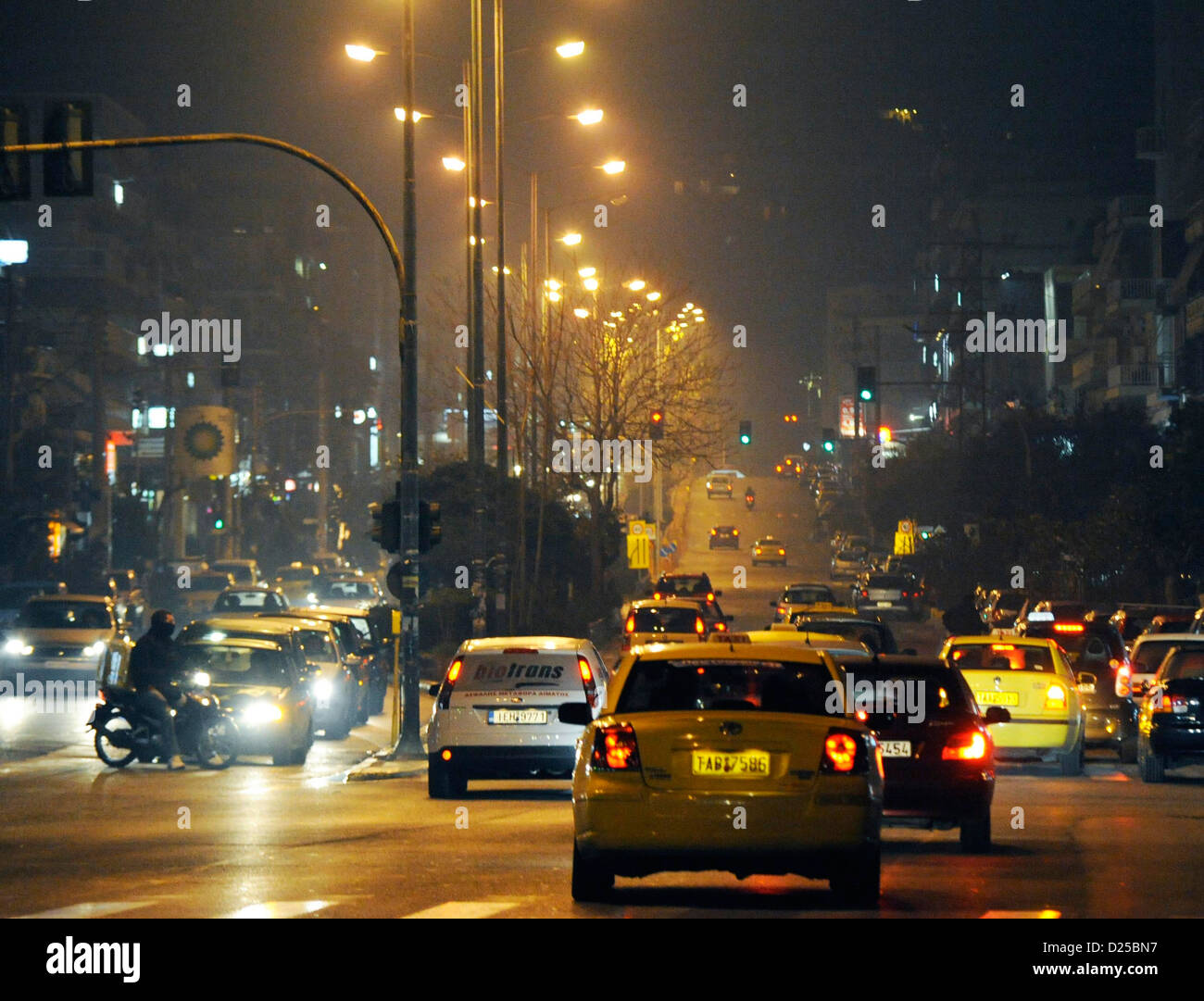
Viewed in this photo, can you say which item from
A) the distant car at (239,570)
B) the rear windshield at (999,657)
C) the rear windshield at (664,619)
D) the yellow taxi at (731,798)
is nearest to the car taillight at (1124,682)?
the rear windshield at (999,657)

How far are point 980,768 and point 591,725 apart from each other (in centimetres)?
428

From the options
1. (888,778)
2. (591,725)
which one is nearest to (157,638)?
(888,778)

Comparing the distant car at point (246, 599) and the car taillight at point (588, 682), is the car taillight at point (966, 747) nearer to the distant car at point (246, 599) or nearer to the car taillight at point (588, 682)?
the car taillight at point (588, 682)

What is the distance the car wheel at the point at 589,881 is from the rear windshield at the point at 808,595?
127ft

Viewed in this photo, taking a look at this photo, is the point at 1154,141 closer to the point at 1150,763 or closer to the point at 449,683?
the point at 1150,763

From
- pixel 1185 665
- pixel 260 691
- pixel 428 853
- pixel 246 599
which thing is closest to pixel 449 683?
pixel 260 691

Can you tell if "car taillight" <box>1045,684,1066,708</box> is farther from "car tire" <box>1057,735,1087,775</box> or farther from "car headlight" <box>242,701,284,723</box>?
"car headlight" <box>242,701,284,723</box>

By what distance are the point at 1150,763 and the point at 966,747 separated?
7642mm

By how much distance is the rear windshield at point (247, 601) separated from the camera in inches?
1793

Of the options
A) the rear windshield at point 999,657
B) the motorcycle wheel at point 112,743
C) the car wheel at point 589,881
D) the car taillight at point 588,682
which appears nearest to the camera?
the car wheel at point 589,881

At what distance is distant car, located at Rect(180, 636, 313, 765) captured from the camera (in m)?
21.6

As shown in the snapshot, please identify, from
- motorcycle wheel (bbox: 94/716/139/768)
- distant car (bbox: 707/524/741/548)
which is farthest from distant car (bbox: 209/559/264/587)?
distant car (bbox: 707/524/741/548)

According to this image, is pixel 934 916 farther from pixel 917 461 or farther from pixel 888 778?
pixel 917 461
